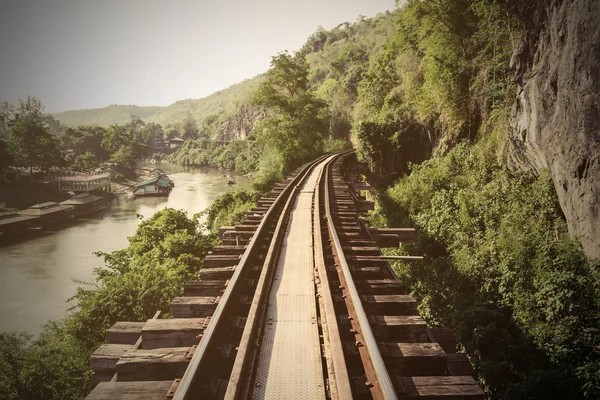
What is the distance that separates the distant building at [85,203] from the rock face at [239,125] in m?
53.8

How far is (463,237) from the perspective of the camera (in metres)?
9.66

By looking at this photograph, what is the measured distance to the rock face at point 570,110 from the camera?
582cm

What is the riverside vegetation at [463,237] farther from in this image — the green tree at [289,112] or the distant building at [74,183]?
the distant building at [74,183]

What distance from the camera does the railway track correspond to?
237cm

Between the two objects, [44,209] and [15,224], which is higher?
[44,209]

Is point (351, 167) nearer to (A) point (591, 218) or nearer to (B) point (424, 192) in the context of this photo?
(B) point (424, 192)

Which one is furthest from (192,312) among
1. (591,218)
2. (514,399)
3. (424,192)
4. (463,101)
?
(463,101)

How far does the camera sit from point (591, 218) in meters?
5.83

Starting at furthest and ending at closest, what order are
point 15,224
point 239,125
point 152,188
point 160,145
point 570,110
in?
point 160,145 → point 239,125 → point 152,188 → point 15,224 → point 570,110

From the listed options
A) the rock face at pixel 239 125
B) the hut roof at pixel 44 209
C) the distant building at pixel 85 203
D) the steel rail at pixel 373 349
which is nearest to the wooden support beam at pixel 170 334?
the steel rail at pixel 373 349

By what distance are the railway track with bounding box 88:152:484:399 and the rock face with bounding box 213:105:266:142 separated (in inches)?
3387

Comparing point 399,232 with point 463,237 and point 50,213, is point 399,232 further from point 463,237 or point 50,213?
point 50,213

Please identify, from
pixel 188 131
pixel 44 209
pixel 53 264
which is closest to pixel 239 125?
pixel 188 131

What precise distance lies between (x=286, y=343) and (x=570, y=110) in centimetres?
780
